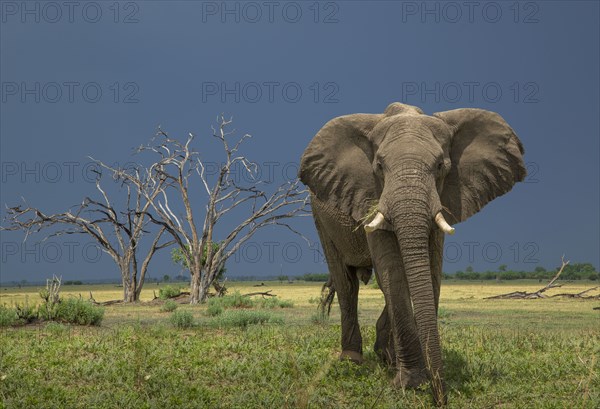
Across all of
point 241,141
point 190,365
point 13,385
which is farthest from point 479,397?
point 241,141

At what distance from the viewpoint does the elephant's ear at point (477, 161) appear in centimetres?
827

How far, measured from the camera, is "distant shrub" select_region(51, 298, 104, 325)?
58.0ft

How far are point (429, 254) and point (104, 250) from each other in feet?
98.3

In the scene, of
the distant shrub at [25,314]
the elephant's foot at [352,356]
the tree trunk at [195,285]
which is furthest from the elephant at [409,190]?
the tree trunk at [195,285]

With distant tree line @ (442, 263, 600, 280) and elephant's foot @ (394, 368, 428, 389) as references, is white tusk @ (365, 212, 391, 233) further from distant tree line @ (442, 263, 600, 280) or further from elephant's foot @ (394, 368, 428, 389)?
distant tree line @ (442, 263, 600, 280)

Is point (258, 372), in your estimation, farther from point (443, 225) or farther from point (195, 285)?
point (195, 285)

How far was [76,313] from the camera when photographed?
1767cm

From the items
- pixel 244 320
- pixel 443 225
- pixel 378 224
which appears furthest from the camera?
pixel 244 320

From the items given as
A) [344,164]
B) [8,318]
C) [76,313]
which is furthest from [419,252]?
[8,318]

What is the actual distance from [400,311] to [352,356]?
273 cm

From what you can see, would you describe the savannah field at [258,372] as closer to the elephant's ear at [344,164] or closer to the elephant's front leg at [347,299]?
the elephant's front leg at [347,299]

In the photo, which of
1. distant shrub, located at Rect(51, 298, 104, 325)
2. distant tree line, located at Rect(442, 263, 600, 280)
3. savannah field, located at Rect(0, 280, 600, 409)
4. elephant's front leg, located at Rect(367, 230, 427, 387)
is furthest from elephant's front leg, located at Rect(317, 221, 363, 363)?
distant tree line, located at Rect(442, 263, 600, 280)

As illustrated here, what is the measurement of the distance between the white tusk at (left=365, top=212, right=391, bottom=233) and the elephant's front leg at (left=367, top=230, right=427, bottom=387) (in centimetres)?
36

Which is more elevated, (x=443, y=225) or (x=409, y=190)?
(x=409, y=190)
